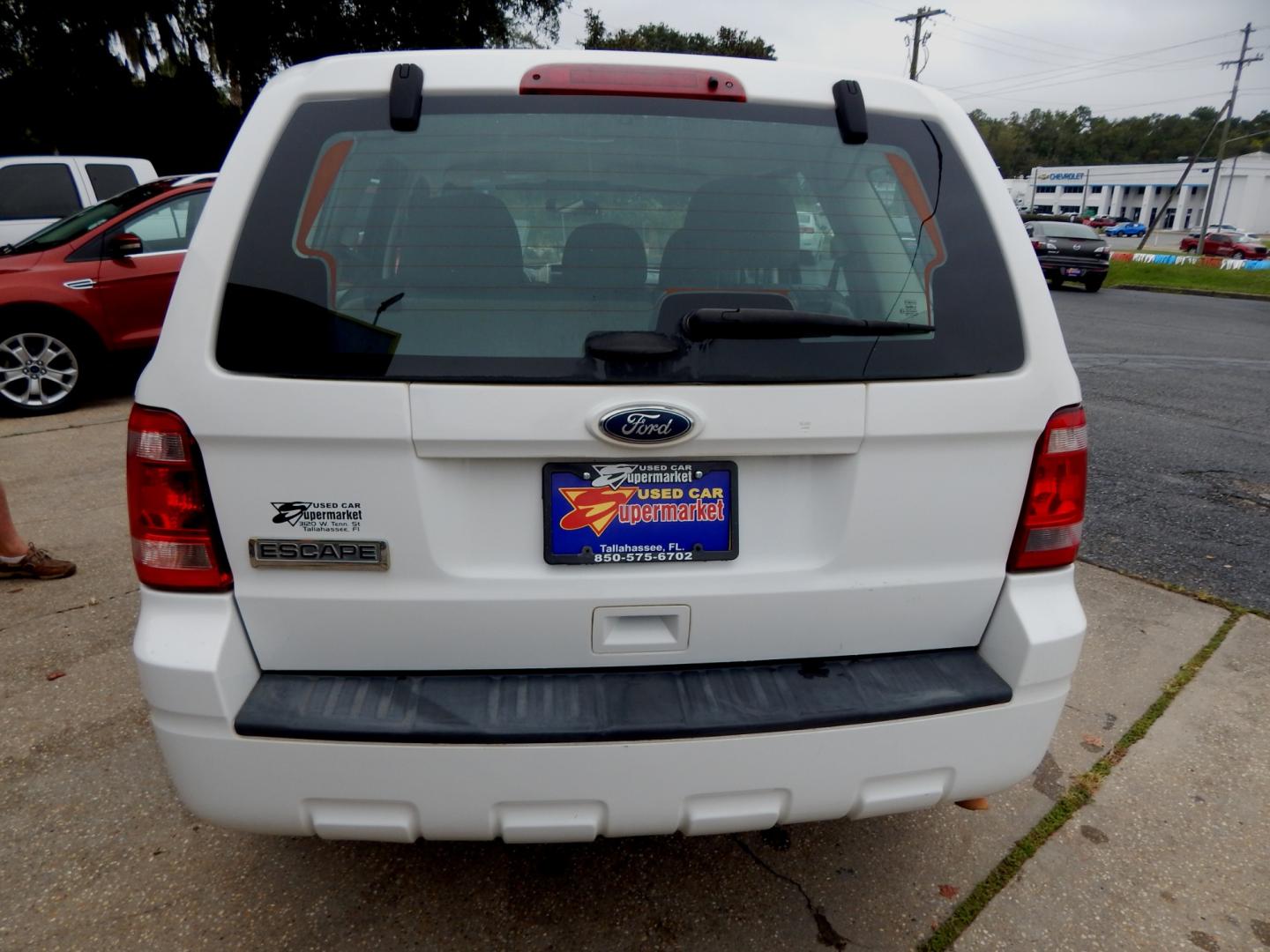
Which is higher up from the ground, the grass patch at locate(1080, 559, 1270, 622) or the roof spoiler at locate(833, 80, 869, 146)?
the roof spoiler at locate(833, 80, 869, 146)

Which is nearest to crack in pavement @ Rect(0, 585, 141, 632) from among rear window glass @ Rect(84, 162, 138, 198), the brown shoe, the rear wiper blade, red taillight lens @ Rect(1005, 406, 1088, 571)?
the brown shoe

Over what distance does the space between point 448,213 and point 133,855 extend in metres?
1.83

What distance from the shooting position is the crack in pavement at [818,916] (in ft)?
6.68

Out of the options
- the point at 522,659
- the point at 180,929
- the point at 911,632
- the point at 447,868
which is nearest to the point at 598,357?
the point at 522,659

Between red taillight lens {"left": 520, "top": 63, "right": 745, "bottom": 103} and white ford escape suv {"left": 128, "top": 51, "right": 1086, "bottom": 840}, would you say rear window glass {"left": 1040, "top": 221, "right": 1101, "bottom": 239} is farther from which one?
red taillight lens {"left": 520, "top": 63, "right": 745, "bottom": 103}

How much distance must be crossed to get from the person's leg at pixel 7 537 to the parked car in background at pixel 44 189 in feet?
21.3

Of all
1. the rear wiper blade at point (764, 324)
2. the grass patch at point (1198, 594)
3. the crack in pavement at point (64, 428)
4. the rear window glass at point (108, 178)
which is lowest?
the grass patch at point (1198, 594)

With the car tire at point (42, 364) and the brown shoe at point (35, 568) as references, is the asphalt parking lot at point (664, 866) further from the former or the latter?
the car tire at point (42, 364)

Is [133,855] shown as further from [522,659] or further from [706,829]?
[706,829]

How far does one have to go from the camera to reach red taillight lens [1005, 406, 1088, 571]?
1.79 meters

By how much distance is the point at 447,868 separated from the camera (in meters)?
2.23

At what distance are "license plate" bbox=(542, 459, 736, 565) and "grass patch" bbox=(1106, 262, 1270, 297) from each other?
22.9 meters

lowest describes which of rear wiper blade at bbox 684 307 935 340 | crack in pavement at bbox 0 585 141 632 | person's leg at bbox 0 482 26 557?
crack in pavement at bbox 0 585 141 632

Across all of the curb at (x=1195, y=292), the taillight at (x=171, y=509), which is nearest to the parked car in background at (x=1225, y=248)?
the curb at (x=1195, y=292)
